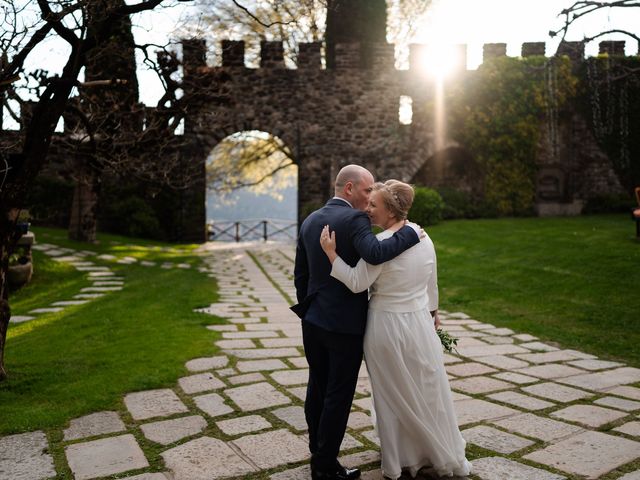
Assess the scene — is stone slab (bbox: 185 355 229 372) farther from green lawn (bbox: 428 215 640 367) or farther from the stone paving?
green lawn (bbox: 428 215 640 367)

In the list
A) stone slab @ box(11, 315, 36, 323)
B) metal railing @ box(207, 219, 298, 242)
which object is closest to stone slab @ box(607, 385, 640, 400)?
stone slab @ box(11, 315, 36, 323)

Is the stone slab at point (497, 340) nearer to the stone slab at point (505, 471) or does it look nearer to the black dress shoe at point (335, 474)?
Answer: the stone slab at point (505, 471)

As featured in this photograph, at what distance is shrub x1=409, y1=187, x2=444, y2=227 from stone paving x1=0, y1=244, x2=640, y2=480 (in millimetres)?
9751

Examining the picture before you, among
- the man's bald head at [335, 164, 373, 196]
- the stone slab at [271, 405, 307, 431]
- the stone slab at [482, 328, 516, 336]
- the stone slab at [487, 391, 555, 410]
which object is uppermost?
the man's bald head at [335, 164, 373, 196]

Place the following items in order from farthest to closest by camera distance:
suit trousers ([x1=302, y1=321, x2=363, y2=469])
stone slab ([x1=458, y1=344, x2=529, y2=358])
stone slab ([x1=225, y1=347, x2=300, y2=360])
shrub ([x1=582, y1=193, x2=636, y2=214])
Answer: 1. shrub ([x1=582, y1=193, x2=636, y2=214])
2. stone slab ([x1=458, y1=344, x2=529, y2=358])
3. stone slab ([x1=225, y1=347, x2=300, y2=360])
4. suit trousers ([x1=302, y1=321, x2=363, y2=469])

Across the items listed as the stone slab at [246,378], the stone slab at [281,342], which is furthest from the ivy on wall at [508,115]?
the stone slab at [246,378]

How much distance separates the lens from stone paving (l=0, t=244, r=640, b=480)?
3.05 m

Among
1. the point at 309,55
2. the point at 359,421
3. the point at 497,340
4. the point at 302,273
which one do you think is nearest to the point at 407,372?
the point at 302,273

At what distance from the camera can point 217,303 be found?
8102 mm

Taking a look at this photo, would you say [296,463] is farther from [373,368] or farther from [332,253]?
[332,253]

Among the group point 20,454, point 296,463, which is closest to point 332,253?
point 296,463

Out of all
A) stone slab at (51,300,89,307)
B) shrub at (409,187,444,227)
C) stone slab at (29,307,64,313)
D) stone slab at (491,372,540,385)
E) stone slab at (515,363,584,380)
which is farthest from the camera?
shrub at (409,187,444,227)

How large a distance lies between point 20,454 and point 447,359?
3615 mm

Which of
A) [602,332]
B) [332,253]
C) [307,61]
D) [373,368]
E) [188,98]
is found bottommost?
[602,332]
